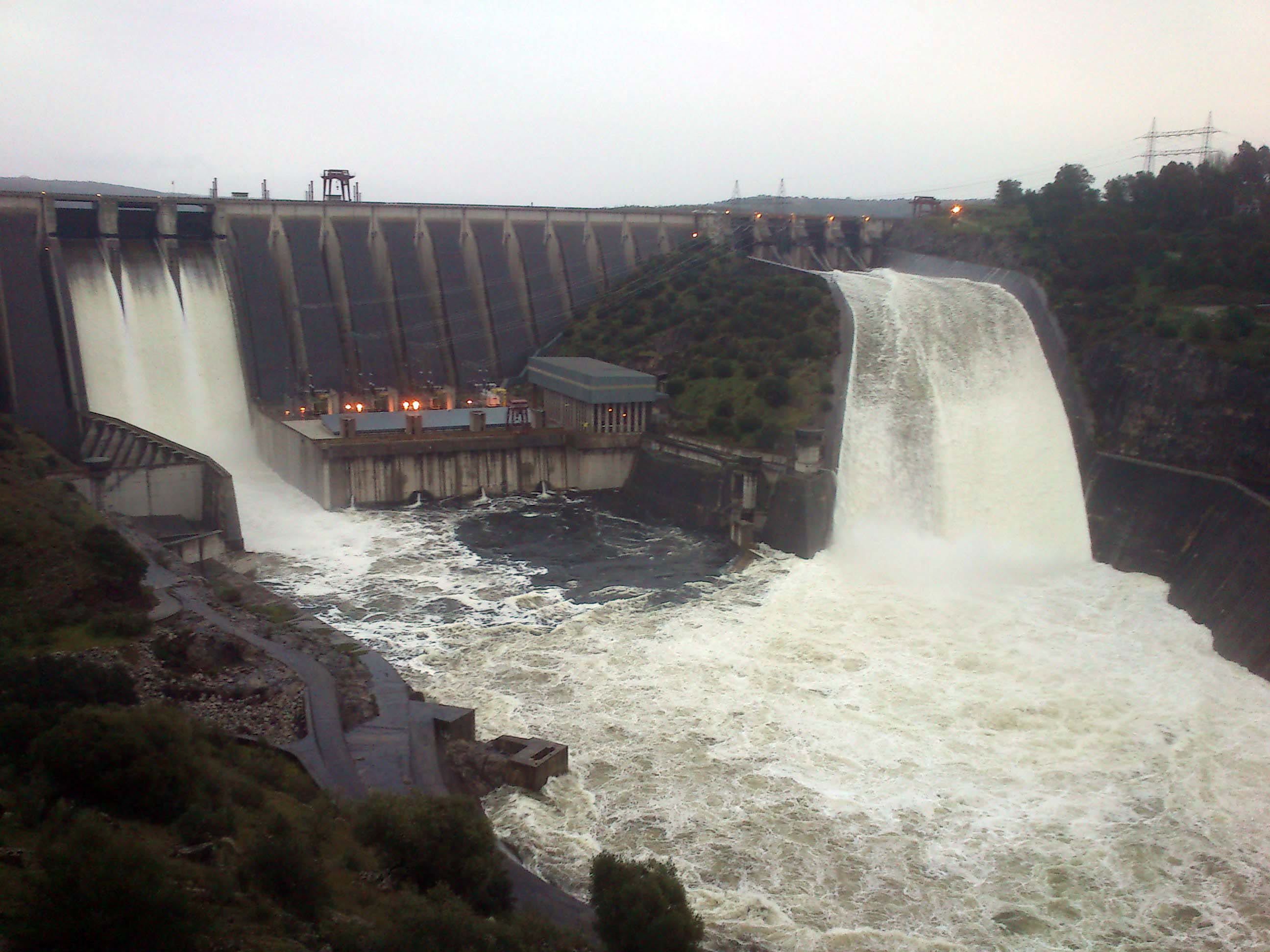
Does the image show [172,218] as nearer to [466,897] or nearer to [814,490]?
[814,490]

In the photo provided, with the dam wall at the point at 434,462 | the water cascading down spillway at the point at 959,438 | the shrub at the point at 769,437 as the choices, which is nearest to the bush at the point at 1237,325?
the water cascading down spillway at the point at 959,438

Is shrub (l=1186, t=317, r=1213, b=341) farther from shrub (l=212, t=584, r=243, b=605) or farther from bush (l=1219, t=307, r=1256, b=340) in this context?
shrub (l=212, t=584, r=243, b=605)

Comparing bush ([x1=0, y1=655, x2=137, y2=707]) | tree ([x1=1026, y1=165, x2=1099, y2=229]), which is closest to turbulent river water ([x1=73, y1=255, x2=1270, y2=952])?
bush ([x1=0, y1=655, x2=137, y2=707])

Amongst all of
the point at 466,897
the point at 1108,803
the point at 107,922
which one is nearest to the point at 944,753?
the point at 1108,803

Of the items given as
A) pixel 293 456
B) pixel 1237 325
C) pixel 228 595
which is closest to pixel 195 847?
pixel 228 595

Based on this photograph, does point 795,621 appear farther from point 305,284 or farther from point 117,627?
point 305,284

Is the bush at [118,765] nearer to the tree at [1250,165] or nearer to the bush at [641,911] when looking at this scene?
the bush at [641,911]
